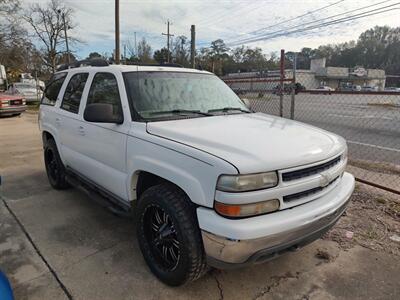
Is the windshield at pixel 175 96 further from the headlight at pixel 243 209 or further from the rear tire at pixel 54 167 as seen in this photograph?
the rear tire at pixel 54 167

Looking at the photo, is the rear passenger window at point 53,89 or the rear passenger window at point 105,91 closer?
the rear passenger window at point 105,91

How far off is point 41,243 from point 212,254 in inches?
83.8

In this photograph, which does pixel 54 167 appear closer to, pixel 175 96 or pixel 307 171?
pixel 175 96

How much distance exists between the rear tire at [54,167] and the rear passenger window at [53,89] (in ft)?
2.02

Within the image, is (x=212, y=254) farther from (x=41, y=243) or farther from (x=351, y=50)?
(x=351, y=50)

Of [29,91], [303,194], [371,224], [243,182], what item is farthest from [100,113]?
[29,91]

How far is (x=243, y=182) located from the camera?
2168mm

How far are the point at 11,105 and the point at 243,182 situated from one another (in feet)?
51.5

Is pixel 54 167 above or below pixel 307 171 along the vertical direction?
below

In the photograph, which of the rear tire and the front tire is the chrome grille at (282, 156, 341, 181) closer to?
the front tire

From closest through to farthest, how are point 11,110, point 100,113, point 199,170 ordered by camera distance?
1. point 199,170
2. point 100,113
3. point 11,110

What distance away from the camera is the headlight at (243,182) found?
7.06 feet

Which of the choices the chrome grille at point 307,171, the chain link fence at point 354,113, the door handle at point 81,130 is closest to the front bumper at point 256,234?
the chrome grille at point 307,171

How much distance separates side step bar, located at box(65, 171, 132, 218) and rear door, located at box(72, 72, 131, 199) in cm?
9
